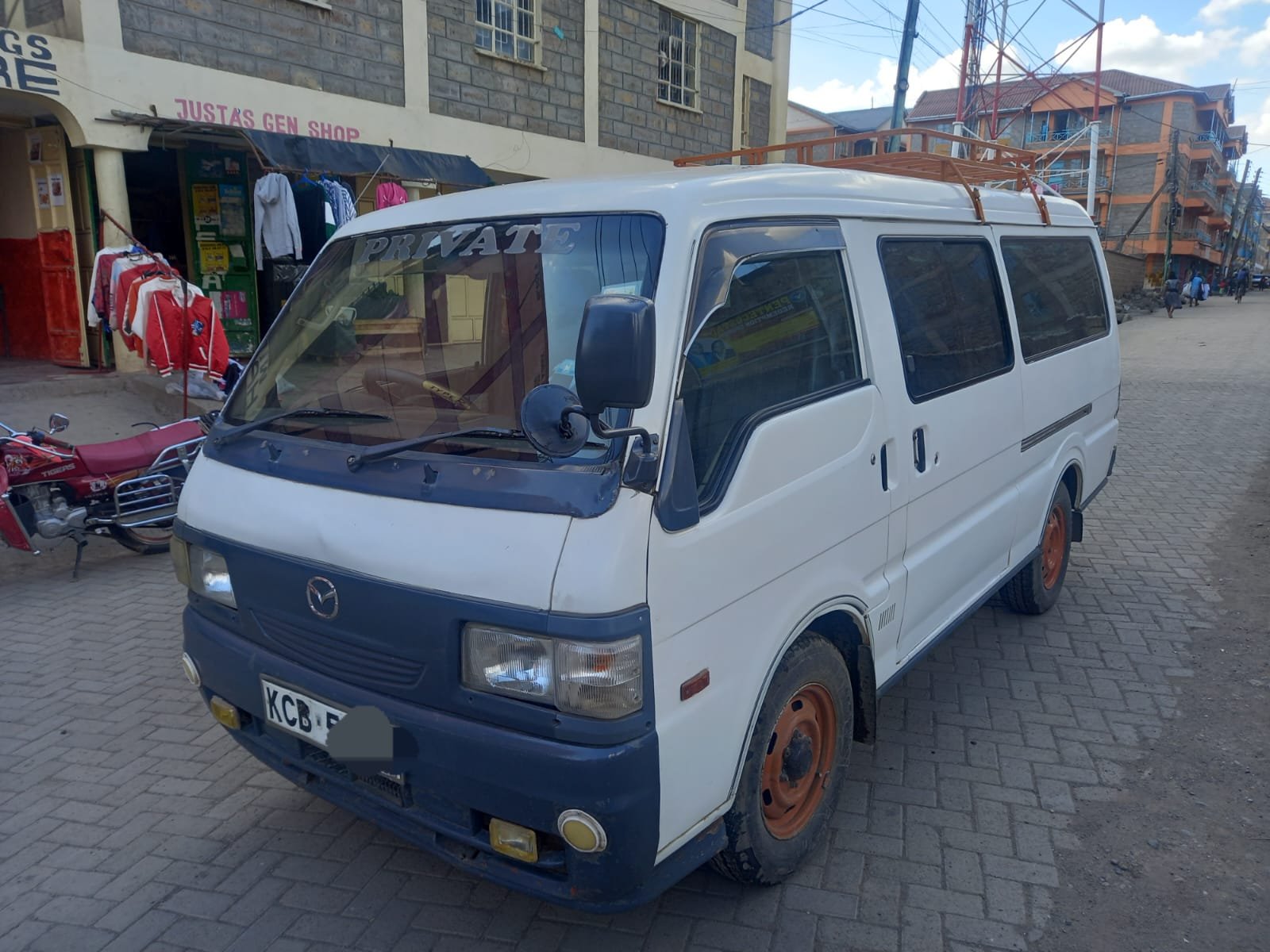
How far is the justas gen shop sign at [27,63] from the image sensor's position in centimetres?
816

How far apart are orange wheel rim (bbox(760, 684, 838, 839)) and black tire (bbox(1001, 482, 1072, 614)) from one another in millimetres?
2295

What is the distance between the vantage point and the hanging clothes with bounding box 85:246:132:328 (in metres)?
8.05

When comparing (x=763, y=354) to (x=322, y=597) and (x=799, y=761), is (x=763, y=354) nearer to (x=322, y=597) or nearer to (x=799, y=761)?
(x=799, y=761)

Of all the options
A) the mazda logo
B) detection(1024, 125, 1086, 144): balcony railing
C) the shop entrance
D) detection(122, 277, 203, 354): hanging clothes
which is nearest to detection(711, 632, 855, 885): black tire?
the mazda logo

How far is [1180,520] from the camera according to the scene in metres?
7.21

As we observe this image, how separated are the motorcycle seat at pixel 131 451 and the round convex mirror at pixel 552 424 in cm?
448

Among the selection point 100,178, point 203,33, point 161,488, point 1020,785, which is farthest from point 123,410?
point 1020,785

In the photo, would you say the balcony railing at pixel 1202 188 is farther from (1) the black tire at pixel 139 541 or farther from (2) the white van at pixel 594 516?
(2) the white van at pixel 594 516

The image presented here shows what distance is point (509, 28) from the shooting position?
13.5 m

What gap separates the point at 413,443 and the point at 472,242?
2.59ft

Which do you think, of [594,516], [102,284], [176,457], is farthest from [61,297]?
[594,516]

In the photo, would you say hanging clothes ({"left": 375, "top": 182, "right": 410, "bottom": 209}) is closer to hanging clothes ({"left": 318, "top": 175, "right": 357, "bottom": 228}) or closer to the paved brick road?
hanging clothes ({"left": 318, "top": 175, "right": 357, "bottom": 228})

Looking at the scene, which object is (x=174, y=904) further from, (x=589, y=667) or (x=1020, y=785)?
(x=1020, y=785)

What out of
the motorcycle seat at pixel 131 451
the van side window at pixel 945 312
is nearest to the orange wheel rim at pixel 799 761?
the van side window at pixel 945 312
